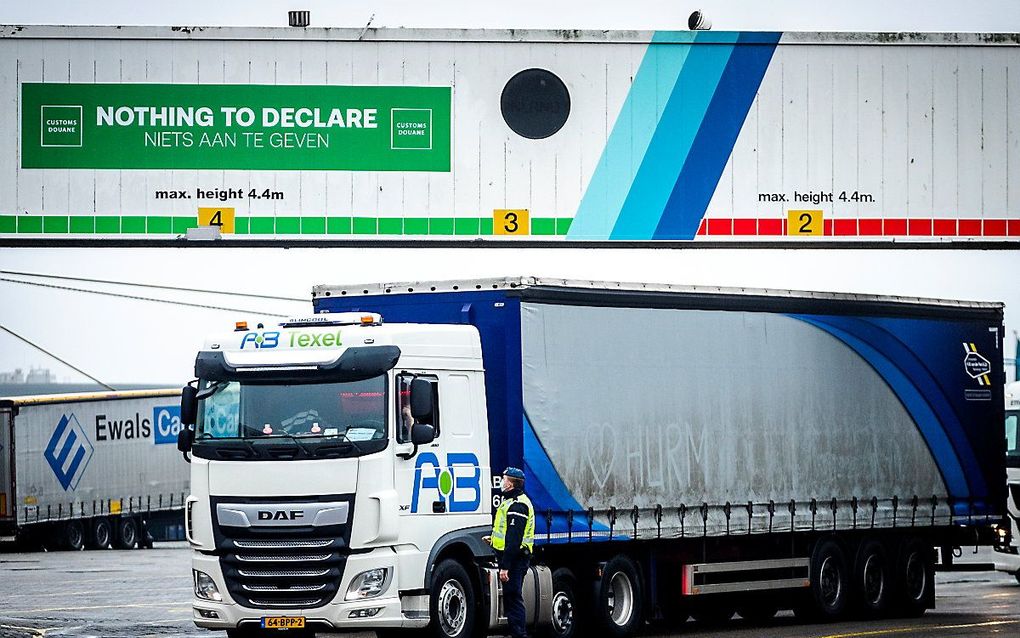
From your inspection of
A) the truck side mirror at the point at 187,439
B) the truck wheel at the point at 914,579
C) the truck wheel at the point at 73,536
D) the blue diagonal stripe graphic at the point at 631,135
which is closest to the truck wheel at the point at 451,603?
the truck side mirror at the point at 187,439

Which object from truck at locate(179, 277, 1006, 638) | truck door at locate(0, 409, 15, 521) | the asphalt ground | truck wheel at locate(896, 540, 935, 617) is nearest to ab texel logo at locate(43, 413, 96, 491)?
truck door at locate(0, 409, 15, 521)

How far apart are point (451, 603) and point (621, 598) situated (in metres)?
2.74

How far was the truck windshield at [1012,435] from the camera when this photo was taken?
2920 centimetres

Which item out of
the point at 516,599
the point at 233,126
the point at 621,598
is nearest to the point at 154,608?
the point at 233,126

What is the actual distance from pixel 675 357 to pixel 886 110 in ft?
18.8

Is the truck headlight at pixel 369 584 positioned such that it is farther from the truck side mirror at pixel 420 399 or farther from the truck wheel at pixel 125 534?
the truck wheel at pixel 125 534

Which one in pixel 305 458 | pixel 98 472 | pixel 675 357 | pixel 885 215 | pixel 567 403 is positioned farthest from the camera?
pixel 98 472

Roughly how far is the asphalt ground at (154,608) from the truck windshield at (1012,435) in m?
2.16

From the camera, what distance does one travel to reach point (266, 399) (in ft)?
50.8

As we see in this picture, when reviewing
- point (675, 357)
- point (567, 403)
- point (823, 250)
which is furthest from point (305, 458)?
point (823, 250)

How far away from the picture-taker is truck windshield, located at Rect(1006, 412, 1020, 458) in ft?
95.8

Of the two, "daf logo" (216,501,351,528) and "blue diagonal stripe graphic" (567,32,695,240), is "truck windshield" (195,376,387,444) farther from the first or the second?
"blue diagonal stripe graphic" (567,32,695,240)

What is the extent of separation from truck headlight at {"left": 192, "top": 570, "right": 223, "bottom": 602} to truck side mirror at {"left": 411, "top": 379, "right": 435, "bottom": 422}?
2304 mm

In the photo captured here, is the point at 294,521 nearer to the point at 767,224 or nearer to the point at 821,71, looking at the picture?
the point at 767,224
